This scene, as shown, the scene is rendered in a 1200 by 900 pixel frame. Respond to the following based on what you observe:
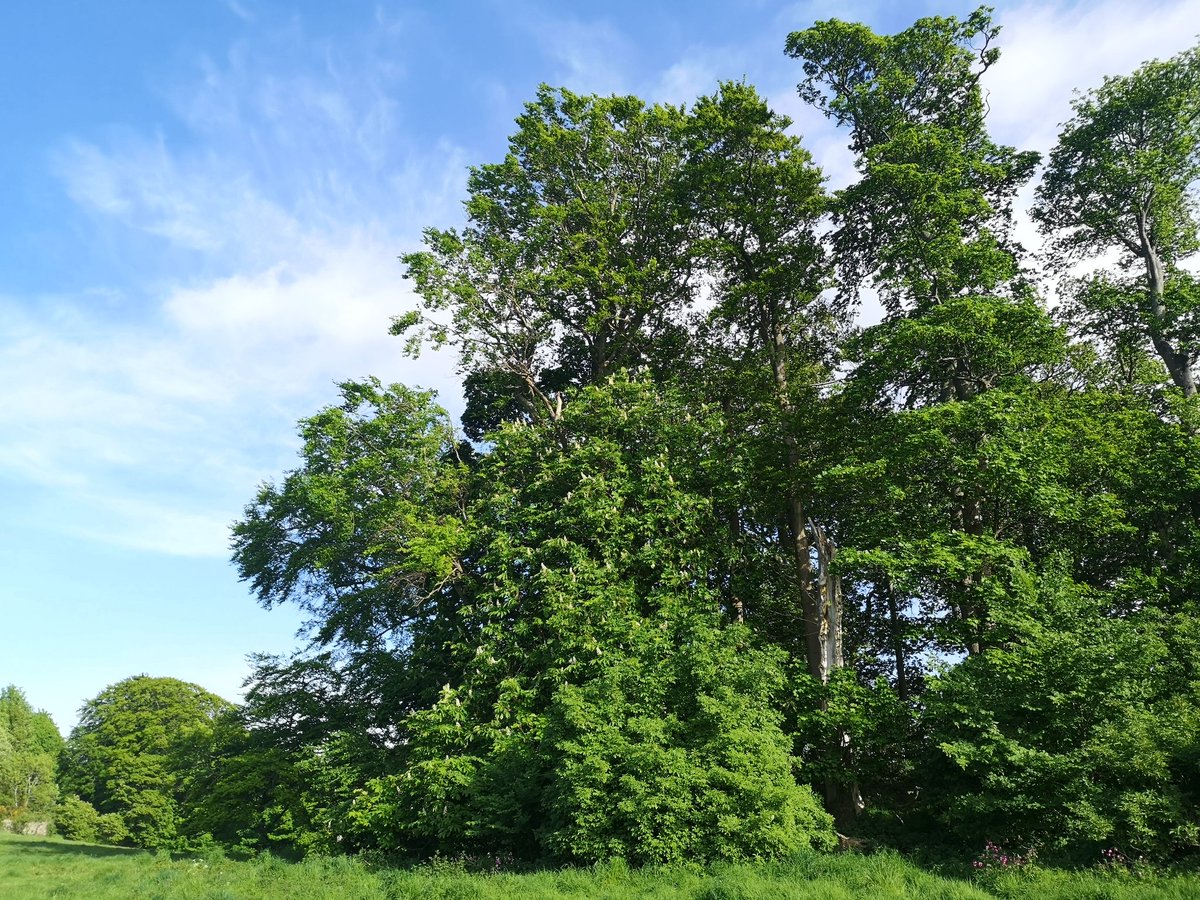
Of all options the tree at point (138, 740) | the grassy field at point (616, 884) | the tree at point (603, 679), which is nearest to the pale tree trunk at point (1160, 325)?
the tree at point (603, 679)

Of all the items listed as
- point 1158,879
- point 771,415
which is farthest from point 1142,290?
point 1158,879

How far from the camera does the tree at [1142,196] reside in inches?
814

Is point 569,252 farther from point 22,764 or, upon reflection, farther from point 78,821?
point 22,764

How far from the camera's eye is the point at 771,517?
2350 centimetres

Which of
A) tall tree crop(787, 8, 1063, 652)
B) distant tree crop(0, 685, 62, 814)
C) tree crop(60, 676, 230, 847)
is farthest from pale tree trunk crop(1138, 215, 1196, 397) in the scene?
distant tree crop(0, 685, 62, 814)

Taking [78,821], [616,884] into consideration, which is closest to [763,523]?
[616,884]

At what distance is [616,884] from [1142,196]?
23613 millimetres

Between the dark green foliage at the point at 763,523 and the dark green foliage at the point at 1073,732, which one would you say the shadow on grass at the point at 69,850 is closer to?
the dark green foliage at the point at 763,523

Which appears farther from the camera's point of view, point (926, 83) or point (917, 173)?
point (926, 83)

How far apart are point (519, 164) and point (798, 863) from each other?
23899mm

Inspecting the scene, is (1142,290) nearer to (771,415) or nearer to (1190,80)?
(1190,80)

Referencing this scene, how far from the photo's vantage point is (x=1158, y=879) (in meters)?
10.4

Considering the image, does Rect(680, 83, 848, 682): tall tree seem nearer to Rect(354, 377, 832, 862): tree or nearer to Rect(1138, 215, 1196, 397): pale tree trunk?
Rect(354, 377, 832, 862): tree

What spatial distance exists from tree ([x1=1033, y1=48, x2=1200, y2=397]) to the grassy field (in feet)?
50.0
